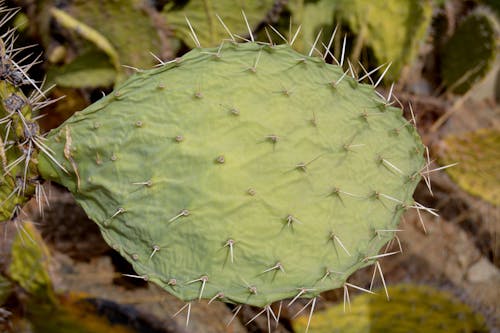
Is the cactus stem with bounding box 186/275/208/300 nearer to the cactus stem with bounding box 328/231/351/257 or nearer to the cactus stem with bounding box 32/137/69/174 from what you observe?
the cactus stem with bounding box 328/231/351/257

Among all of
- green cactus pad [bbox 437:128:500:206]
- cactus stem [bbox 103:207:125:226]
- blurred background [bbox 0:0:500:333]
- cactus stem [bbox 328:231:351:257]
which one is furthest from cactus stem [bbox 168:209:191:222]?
green cactus pad [bbox 437:128:500:206]

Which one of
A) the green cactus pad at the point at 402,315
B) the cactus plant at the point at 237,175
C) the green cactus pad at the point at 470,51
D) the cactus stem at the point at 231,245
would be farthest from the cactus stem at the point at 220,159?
the green cactus pad at the point at 470,51

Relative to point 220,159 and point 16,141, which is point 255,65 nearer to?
point 220,159

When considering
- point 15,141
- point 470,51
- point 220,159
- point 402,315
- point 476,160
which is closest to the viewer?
point 220,159

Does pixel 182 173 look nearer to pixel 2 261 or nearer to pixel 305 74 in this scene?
pixel 305 74

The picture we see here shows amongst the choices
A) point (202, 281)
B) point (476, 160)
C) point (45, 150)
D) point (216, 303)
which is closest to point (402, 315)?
point (216, 303)

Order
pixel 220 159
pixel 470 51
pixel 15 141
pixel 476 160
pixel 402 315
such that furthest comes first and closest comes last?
pixel 470 51, pixel 476 160, pixel 402 315, pixel 15 141, pixel 220 159

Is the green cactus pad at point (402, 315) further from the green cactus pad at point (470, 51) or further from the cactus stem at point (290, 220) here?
the green cactus pad at point (470, 51)
